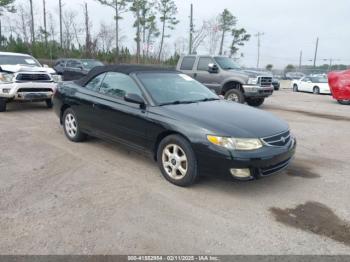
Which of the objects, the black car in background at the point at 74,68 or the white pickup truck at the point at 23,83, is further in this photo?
the black car in background at the point at 74,68

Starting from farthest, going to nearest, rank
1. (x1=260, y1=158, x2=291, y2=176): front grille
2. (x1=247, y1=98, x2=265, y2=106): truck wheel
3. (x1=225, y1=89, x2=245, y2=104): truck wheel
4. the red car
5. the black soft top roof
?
the red car < (x1=247, y1=98, x2=265, y2=106): truck wheel < (x1=225, y1=89, x2=245, y2=104): truck wheel < the black soft top roof < (x1=260, y1=158, x2=291, y2=176): front grille

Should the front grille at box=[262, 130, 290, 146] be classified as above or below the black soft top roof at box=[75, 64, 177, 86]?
below

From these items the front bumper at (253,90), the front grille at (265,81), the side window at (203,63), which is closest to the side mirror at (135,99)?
the front bumper at (253,90)

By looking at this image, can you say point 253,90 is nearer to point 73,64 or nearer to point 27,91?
point 27,91

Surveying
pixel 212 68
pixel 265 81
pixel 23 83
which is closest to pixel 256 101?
pixel 265 81

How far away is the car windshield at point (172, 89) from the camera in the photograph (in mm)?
4938

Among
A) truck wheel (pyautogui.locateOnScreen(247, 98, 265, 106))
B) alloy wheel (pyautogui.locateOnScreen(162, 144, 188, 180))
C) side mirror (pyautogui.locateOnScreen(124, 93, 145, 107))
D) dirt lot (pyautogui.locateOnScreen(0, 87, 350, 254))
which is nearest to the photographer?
dirt lot (pyautogui.locateOnScreen(0, 87, 350, 254))

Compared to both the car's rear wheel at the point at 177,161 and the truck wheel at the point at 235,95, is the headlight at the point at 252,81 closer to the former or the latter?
the truck wheel at the point at 235,95

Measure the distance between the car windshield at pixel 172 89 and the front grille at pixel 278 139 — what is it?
→ 1.44 m

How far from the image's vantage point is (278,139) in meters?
4.30

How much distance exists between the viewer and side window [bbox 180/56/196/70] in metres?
12.6

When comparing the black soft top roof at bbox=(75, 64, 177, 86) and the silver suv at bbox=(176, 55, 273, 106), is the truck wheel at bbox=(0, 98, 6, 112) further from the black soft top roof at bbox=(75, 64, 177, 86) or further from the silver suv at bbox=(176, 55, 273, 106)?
the silver suv at bbox=(176, 55, 273, 106)

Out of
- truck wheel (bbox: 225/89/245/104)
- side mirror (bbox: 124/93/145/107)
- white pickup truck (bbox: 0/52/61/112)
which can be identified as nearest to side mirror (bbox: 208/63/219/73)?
truck wheel (bbox: 225/89/245/104)

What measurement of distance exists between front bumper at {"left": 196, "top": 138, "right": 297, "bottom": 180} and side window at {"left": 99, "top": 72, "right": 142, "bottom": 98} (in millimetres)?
1543
